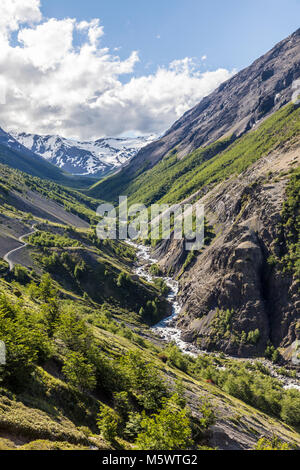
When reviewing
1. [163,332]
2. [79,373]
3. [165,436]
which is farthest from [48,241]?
[165,436]

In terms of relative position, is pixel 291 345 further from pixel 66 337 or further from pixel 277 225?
pixel 66 337

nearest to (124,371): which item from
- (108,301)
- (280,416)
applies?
(280,416)

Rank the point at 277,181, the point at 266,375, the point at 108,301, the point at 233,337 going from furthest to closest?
1. the point at 277,181
2. the point at 108,301
3. the point at 233,337
4. the point at 266,375

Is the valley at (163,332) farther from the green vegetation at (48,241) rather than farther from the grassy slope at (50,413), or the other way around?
the green vegetation at (48,241)

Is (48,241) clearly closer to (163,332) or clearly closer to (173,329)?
(163,332)

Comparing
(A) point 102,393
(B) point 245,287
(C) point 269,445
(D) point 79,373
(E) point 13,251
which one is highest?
(E) point 13,251

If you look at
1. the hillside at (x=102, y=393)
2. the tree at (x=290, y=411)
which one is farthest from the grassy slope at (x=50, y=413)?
the tree at (x=290, y=411)

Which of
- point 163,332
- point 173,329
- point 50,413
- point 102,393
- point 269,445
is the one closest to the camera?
point 50,413
